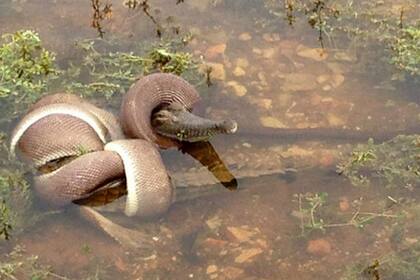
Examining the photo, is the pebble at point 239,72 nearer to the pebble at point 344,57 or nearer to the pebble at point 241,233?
the pebble at point 344,57

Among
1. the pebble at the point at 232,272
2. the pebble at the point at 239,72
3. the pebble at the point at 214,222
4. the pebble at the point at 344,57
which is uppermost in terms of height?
the pebble at the point at 344,57

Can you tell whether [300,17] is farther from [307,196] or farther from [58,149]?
[58,149]

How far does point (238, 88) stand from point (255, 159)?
3.18ft

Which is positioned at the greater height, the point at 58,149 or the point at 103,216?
the point at 58,149

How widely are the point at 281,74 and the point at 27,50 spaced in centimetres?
236

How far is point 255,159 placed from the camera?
6672 millimetres

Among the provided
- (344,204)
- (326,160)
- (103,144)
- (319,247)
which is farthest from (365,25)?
(103,144)

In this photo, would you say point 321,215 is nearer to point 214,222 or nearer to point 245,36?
point 214,222

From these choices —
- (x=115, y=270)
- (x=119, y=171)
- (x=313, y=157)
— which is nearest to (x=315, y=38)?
(x=313, y=157)

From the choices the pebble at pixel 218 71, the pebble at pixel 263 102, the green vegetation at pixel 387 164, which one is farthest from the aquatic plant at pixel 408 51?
the pebble at pixel 218 71

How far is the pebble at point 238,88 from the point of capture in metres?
7.34

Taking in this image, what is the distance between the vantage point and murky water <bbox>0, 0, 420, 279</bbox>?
→ 5.88 m

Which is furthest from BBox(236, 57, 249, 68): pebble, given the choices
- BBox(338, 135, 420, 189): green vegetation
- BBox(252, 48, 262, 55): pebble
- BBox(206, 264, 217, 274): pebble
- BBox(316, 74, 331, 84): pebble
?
BBox(206, 264, 217, 274): pebble

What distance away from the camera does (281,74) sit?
24.7ft
